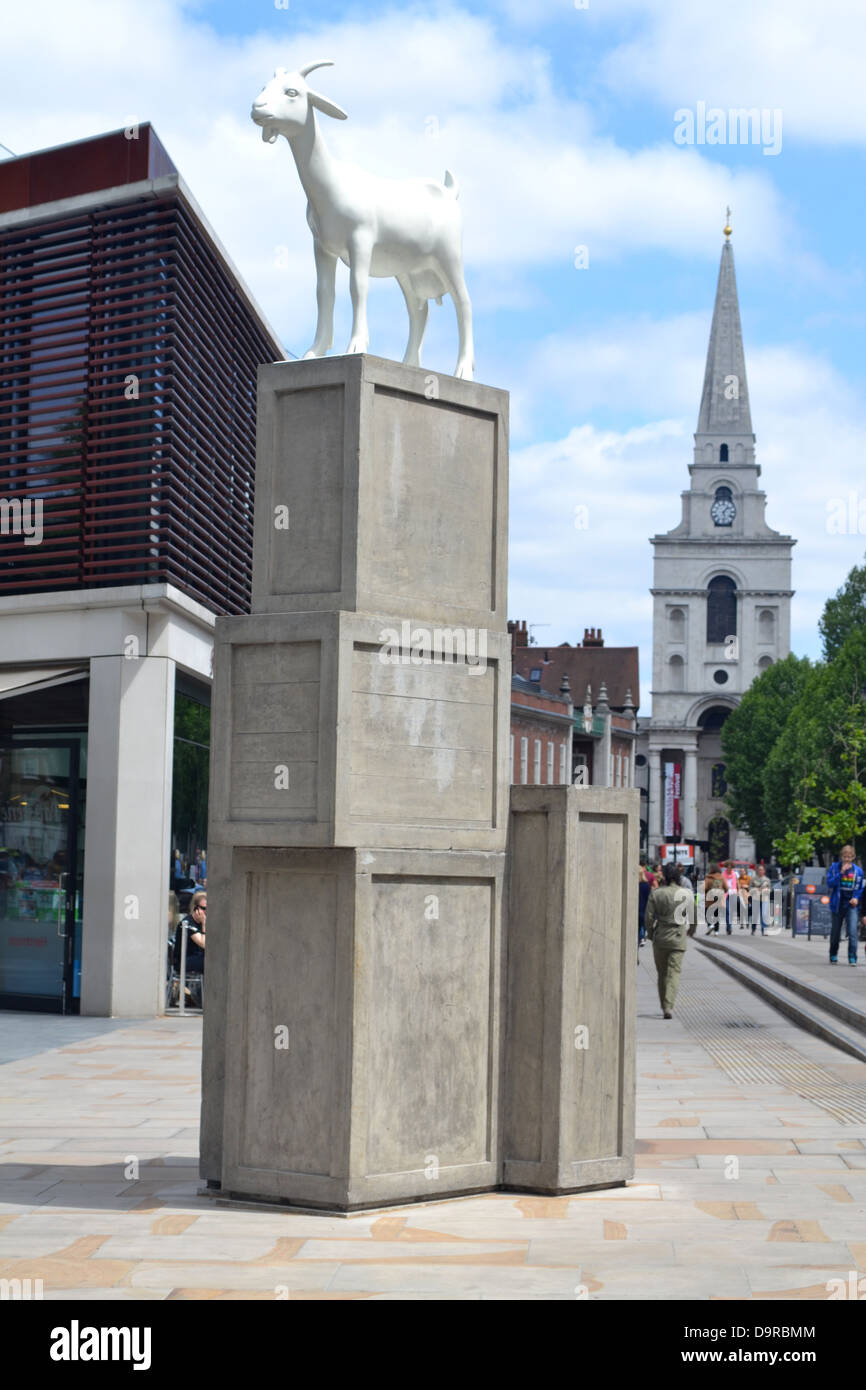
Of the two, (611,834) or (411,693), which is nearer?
(411,693)

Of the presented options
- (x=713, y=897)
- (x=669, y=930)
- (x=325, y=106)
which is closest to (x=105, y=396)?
(x=669, y=930)

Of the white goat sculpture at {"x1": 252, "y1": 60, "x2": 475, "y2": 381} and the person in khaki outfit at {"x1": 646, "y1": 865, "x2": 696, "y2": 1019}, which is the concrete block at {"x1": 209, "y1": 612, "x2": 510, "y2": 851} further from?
the person in khaki outfit at {"x1": 646, "y1": 865, "x2": 696, "y2": 1019}

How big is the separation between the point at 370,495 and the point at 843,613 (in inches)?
2755

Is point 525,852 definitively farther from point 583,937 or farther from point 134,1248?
point 134,1248

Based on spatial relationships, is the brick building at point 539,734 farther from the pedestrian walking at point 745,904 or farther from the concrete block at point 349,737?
the concrete block at point 349,737

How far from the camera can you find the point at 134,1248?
6.17 meters

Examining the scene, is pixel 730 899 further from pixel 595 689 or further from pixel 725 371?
pixel 725 371

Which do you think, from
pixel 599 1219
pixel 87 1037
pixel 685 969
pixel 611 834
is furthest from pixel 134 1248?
pixel 685 969

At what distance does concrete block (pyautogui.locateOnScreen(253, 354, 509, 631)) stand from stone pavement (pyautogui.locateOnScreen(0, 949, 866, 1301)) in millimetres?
2590

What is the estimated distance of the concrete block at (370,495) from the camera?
7176 mm

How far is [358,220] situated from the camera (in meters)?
7.79

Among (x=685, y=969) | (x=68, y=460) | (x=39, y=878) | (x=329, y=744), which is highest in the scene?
(x=68, y=460)
